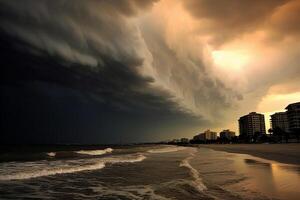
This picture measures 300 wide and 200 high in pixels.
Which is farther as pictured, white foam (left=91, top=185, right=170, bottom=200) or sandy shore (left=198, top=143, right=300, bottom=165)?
sandy shore (left=198, top=143, right=300, bottom=165)

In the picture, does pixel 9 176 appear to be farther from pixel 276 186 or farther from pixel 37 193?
pixel 276 186

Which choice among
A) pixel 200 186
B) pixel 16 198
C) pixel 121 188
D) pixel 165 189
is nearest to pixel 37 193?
pixel 16 198

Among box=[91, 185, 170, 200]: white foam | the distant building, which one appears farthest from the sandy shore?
the distant building

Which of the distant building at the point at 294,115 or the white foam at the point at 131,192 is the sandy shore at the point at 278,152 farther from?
the distant building at the point at 294,115

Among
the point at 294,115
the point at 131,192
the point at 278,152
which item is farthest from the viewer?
the point at 294,115

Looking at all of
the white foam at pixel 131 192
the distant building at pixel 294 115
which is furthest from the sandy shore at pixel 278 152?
the distant building at pixel 294 115

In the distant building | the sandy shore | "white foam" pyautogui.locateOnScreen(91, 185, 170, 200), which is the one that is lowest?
"white foam" pyautogui.locateOnScreen(91, 185, 170, 200)

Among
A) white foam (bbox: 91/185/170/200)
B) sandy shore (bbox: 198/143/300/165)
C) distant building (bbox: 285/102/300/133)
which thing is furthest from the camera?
distant building (bbox: 285/102/300/133)

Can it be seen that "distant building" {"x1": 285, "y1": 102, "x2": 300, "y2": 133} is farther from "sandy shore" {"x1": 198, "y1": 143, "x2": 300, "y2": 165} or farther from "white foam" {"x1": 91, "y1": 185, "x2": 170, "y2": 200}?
"white foam" {"x1": 91, "y1": 185, "x2": 170, "y2": 200}

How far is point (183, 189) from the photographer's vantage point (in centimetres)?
1522

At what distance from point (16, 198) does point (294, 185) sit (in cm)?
1334

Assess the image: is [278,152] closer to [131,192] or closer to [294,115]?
[131,192]

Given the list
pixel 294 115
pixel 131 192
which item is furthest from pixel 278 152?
pixel 294 115

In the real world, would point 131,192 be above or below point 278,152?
below
